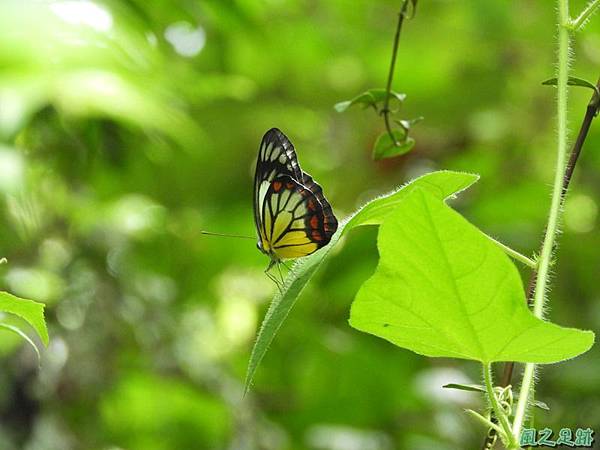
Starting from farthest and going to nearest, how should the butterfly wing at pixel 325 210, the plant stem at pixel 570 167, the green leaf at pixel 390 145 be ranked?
1. the green leaf at pixel 390 145
2. the butterfly wing at pixel 325 210
3. the plant stem at pixel 570 167

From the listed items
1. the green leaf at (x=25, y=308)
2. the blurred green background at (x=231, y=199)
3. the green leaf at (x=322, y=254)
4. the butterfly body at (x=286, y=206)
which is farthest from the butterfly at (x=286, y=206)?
the blurred green background at (x=231, y=199)

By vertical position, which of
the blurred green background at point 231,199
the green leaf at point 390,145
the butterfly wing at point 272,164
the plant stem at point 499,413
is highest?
the blurred green background at point 231,199

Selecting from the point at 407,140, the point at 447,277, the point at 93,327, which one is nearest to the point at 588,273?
the point at 93,327

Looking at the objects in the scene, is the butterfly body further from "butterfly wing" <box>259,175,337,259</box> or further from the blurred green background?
the blurred green background

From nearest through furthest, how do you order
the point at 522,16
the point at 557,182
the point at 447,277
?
the point at 447,277 → the point at 557,182 → the point at 522,16

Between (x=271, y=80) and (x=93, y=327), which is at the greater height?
(x=271, y=80)

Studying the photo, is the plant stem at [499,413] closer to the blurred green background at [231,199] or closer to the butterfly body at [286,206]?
the butterfly body at [286,206]

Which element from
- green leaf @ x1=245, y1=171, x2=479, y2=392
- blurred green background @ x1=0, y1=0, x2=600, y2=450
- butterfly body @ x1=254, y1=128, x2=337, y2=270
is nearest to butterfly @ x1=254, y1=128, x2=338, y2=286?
butterfly body @ x1=254, y1=128, x2=337, y2=270

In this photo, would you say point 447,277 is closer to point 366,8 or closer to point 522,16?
point 366,8
